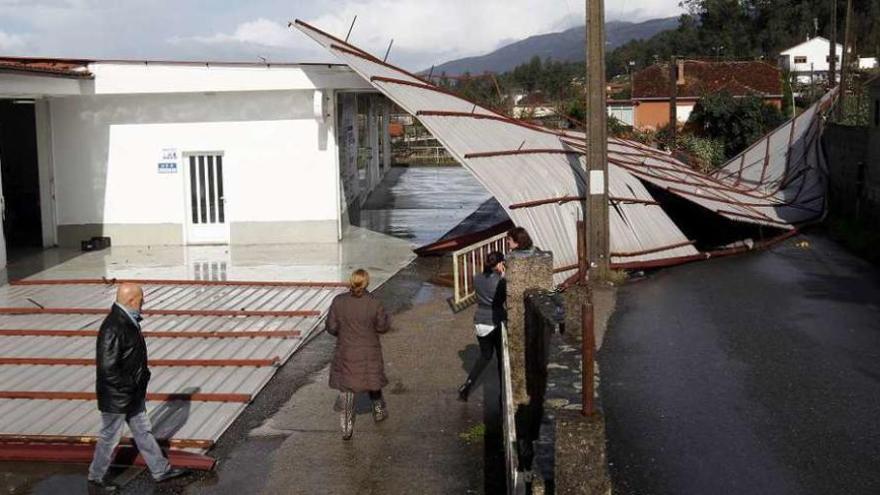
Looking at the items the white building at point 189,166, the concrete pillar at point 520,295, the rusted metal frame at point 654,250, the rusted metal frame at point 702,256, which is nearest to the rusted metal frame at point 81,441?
the concrete pillar at point 520,295

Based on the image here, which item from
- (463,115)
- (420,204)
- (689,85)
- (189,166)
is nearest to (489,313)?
(463,115)

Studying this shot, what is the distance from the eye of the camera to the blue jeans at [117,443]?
709cm

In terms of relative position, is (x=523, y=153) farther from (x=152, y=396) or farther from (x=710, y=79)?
(x=710, y=79)

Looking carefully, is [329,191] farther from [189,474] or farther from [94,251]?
[189,474]

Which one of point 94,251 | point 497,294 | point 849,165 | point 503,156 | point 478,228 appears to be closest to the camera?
point 497,294

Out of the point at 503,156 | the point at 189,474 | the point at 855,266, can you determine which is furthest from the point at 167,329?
the point at 855,266

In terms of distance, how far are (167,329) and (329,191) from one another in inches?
292

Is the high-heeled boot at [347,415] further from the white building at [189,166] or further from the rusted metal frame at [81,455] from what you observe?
the white building at [189,166]

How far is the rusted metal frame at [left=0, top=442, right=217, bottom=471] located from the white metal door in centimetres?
1169

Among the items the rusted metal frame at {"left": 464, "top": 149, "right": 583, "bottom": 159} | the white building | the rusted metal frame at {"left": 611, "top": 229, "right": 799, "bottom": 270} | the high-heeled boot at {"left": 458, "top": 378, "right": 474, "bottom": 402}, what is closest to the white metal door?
the white building

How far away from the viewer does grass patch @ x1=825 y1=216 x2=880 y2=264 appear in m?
18.7

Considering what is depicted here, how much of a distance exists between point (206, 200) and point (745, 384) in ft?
41.9

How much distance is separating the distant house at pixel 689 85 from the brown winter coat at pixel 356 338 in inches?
2061

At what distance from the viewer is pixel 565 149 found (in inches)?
753
